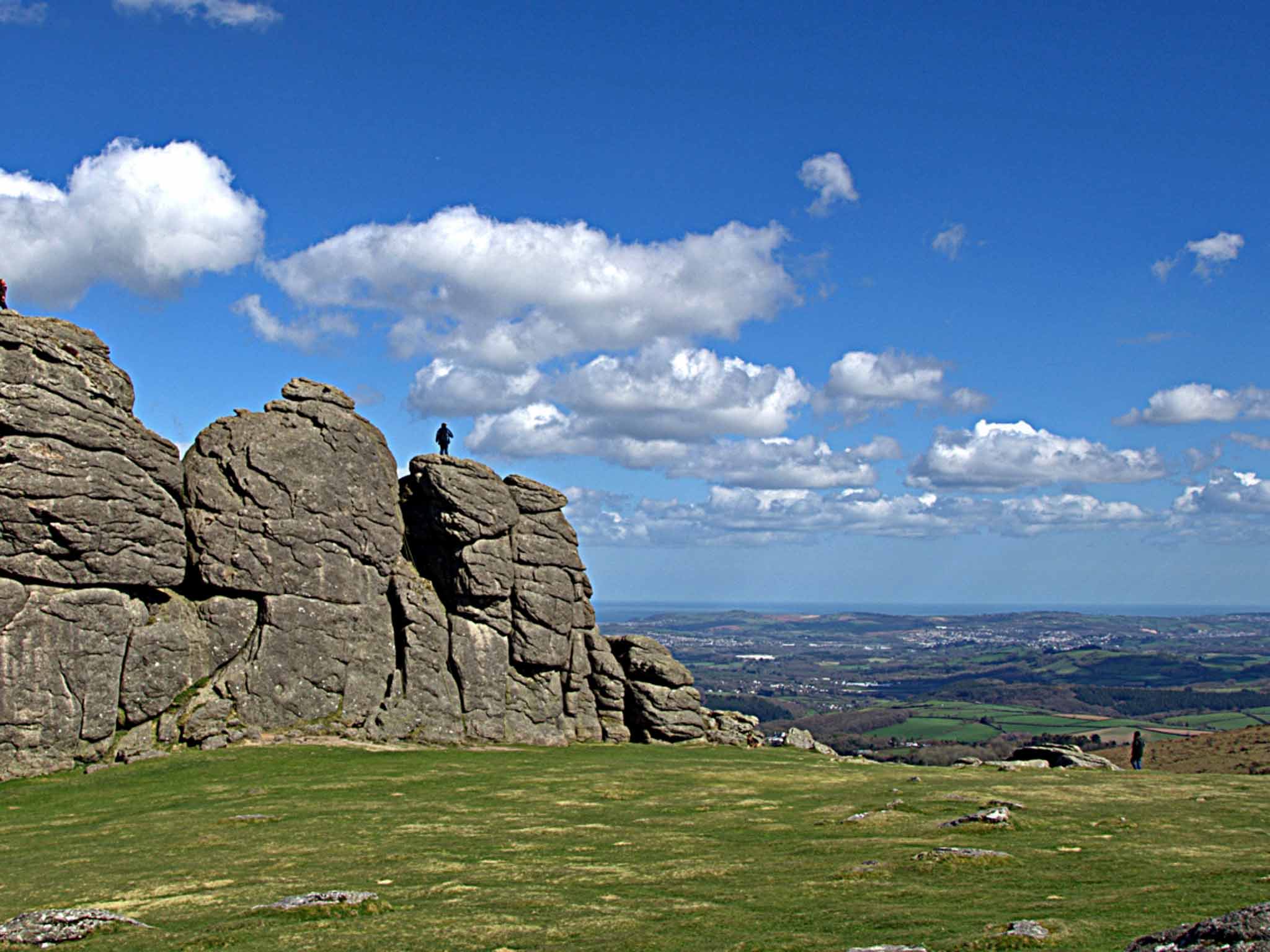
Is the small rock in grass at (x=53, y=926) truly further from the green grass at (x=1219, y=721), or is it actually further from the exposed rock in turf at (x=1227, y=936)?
the green grass at (x=1219, y=721)

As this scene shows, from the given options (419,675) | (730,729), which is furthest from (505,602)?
(730,729)

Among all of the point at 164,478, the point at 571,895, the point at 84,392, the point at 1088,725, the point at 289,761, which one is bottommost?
the point at 1088,725

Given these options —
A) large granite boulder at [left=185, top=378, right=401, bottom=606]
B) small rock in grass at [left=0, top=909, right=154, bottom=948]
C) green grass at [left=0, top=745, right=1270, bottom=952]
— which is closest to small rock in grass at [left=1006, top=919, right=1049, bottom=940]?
green grass at [left=0, top=745, right=1270, bottom=952]

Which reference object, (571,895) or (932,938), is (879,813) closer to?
(571,895)

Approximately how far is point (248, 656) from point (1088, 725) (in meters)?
180

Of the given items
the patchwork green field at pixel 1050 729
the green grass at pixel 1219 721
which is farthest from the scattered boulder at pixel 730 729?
the green grass at pixel 1219 721

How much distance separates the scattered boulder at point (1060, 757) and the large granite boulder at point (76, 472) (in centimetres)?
5847

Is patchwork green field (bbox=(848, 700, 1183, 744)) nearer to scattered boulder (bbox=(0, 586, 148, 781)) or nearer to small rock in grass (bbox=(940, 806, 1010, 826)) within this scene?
scattered boulder (bbox=(0, 586, 148, 781))

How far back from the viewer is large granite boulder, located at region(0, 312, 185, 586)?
52.6 meters

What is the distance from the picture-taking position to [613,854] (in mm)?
29609

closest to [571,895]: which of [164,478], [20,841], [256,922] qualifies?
[256,922]

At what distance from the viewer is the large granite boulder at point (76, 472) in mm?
52562

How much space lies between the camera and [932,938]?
17.1 meters

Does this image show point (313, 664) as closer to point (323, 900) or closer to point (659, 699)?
point (659, 699)
